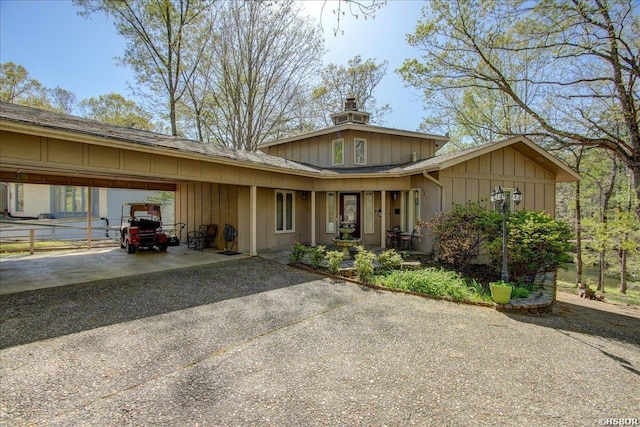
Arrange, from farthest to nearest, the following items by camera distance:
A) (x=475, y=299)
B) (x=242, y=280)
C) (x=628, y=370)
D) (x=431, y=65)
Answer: (x=431, y=65) → (x=242, y=280) → (x=475, y=299) → (x=628, y=370)

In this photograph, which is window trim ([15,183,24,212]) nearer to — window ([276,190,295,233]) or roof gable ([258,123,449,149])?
roof gable ([258,123,449,149])

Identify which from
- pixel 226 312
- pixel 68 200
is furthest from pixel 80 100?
pixel 226 312

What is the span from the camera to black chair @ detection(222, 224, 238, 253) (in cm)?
998

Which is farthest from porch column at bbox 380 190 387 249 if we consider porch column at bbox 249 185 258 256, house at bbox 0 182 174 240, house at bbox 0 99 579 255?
house at bbox 0 182 174 240

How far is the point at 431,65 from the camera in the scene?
38.8 ft

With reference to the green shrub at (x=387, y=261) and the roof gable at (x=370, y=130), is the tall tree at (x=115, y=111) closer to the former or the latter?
the roof gable at (x=370, y=130)

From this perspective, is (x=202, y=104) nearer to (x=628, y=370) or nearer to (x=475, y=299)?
(x=475, y=299)

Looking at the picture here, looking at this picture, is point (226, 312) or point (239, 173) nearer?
point (226, 312)

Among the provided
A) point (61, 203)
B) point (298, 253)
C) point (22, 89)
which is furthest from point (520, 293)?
→ point (22, 89)

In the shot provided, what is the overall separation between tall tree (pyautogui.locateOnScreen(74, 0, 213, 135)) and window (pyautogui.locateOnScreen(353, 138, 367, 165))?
35.8ft

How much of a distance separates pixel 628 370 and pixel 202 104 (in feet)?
66.8

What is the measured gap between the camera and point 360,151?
12.9m

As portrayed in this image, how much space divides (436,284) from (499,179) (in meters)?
5.90

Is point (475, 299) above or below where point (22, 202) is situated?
below
